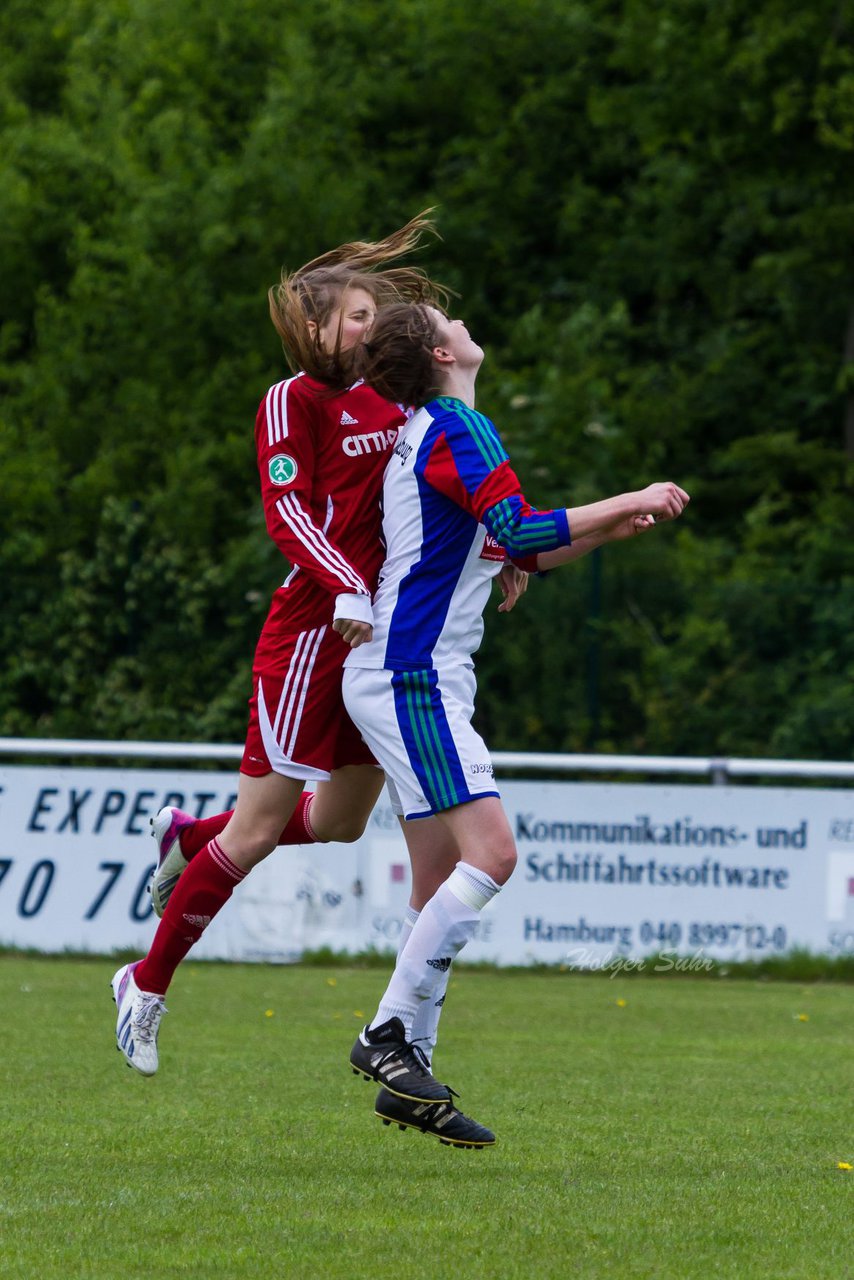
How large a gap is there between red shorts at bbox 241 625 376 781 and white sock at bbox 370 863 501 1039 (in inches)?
20.5

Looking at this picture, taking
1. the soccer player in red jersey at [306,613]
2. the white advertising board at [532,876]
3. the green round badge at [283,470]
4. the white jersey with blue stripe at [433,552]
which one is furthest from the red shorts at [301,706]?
the white advertising board at [532,876]

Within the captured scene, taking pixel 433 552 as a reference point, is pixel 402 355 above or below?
above

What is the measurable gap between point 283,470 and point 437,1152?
1876 millimetres

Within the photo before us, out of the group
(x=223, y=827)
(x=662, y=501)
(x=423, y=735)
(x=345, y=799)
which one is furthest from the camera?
(x=223, y=827)

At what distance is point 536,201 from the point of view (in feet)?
74.3

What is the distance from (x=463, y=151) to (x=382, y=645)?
1838 cm

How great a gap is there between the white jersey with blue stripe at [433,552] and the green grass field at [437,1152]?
1315 millimetres

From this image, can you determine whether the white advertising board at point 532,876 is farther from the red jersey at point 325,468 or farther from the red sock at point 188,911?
the red jersey at point 325,468

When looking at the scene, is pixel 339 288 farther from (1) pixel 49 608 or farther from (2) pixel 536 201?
(2) pixel 536 201

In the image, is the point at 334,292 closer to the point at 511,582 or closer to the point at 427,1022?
the point at 511,582

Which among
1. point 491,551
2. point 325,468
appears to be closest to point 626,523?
point 491,551

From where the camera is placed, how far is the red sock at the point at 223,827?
17.6 ft

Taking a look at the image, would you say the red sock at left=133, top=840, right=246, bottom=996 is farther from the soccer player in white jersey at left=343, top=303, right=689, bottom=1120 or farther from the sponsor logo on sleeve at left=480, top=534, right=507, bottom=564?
the sponsor logo on sleeve at left=480, top=534, right=507, bottom=564

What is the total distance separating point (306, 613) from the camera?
5062 mm
